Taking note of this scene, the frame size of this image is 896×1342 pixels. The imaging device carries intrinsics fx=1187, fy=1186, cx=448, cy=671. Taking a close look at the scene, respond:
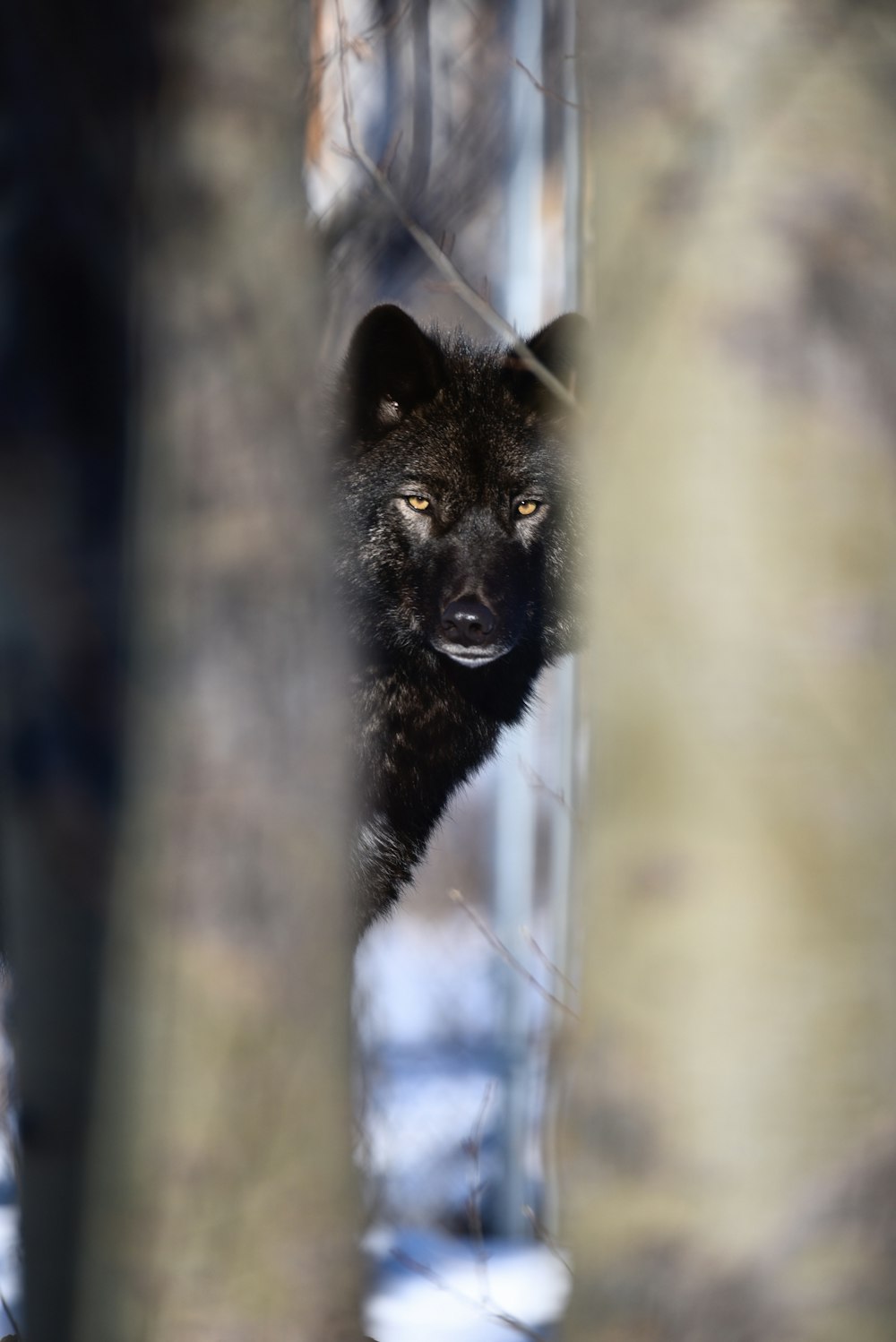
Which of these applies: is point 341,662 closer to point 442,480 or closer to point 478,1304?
point 442,480

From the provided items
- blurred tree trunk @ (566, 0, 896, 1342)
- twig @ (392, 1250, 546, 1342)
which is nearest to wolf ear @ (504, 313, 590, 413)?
blurred tree trunk @ (566, 0, 896, 1342)

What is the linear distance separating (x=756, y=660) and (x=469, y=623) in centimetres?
191

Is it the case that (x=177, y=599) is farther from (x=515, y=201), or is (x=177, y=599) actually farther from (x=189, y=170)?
(x=515, y=201)

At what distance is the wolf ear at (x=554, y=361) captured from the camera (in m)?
2.78

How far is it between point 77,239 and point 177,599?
34.8 inches

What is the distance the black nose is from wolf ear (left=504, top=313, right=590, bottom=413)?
0.57 metres

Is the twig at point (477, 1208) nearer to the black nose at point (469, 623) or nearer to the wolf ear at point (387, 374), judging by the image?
the black nose at point (469, 623)

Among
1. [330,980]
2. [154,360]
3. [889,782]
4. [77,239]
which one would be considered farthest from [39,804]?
[889,782]

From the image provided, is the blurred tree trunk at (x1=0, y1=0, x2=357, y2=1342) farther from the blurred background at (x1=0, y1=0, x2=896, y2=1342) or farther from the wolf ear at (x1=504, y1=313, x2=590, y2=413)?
the wolf ear at (x1=504, y1=313, x2=590, y2=413)

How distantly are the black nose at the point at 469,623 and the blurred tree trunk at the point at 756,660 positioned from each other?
6.08 ft

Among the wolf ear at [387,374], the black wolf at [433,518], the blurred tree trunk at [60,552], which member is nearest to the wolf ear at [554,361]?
the black wolf at [433,518]

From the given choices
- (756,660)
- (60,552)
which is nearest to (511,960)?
(60,552)

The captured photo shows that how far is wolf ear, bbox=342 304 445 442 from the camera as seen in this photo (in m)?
3.09

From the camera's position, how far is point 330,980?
2.15 m
